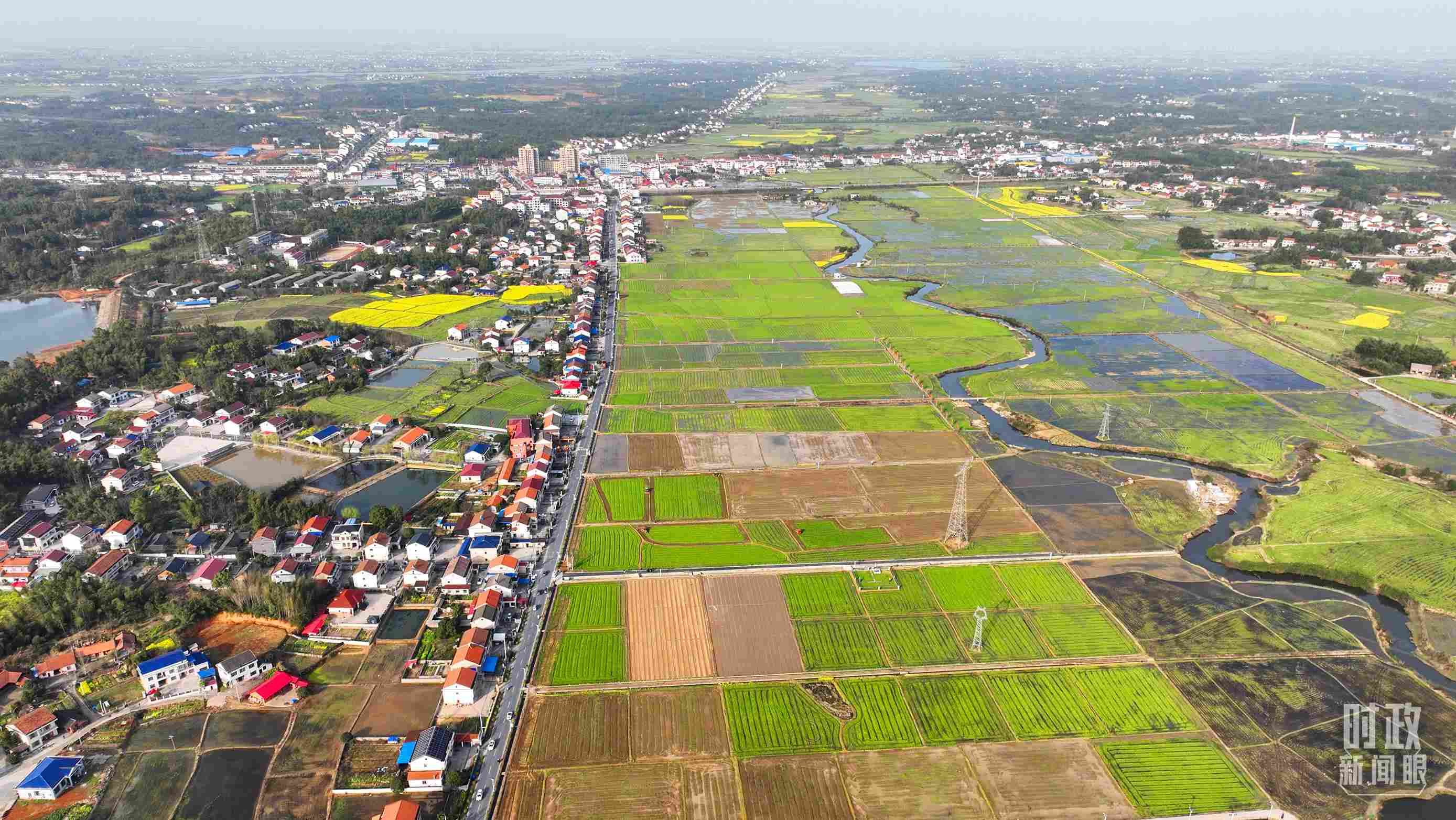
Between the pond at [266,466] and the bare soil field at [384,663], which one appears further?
the pond at [266,466]

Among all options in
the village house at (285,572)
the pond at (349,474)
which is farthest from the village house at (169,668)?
the pond at (349,474)

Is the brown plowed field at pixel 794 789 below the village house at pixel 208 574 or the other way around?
below

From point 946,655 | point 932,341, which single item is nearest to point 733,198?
point 932,341

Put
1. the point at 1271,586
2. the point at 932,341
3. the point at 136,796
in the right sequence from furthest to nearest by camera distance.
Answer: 1. the point at 932,341
2. the point at 1271,586
3. the point at 136,796

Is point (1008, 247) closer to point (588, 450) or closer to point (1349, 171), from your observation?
point (588, 450)

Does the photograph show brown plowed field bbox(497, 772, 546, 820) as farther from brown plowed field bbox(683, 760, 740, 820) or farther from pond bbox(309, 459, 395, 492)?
pond bbox(309, 459, 395, 492)

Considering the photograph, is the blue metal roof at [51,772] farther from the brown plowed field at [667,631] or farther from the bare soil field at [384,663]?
the brown plowed field at [667,631]

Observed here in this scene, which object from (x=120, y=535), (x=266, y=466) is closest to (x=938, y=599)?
(x=120, y=535)
